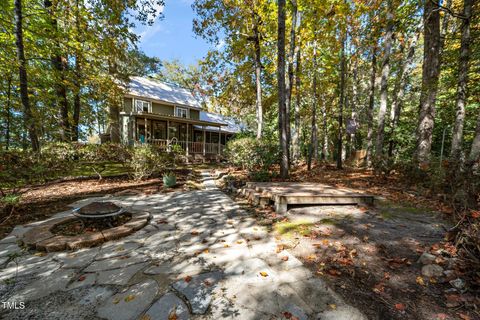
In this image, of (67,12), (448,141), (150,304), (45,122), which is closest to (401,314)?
(150,304)

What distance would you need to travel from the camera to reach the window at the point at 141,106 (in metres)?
15.6

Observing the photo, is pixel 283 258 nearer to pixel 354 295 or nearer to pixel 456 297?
pixel 354 295

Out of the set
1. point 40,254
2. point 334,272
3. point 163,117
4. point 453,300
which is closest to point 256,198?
point 334,272

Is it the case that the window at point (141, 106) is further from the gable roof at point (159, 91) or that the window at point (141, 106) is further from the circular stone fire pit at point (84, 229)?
the circular stone fire pit at point (84, 229)

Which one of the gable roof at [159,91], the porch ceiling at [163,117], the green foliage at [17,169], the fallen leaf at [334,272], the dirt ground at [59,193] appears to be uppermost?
the gable roof at [159,91]

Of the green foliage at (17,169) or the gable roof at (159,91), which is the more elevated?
the gable roof at (159,91)

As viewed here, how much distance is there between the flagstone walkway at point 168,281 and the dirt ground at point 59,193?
80 cm

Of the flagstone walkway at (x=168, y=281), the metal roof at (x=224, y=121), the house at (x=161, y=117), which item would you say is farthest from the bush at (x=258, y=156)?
the metal roof at (x=224, y=121)

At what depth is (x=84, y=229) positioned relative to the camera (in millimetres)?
3305

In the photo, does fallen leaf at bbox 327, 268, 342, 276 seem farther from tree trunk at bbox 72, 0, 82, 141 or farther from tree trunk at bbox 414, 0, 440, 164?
tree trunk at bbox 72, 0, 82, 141

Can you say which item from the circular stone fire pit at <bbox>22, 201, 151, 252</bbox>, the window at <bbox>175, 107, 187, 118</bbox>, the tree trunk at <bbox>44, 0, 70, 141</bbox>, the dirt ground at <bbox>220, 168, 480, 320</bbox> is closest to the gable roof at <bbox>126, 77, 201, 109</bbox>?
the window at <bbox>175, 107, 187, 118</bbox>

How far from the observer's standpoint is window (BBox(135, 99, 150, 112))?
15.6 m

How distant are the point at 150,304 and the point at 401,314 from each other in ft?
7.00

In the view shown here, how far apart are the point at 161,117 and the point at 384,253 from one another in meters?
15.5
